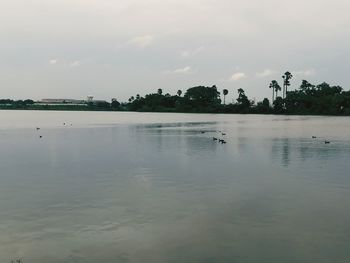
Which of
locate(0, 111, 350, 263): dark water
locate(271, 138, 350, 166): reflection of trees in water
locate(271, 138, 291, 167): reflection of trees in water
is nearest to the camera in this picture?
locate(0, 111, 350, 263): dark water

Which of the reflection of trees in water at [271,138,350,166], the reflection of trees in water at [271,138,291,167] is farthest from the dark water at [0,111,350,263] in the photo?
the reflection of trees in water at [271,138,350,166]

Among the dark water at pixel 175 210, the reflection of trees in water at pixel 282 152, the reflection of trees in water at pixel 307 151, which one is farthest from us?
the reflection of trees in water at pixel 307 151

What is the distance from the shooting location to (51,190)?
2762 cm

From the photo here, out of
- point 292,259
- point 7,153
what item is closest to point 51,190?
point 292,259

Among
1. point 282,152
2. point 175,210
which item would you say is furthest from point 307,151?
point 175,210

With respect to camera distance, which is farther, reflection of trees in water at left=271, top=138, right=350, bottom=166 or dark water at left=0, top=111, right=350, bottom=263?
reflection of trees in water at left=271, top=138, right=350, bottom=166

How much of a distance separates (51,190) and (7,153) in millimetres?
23589

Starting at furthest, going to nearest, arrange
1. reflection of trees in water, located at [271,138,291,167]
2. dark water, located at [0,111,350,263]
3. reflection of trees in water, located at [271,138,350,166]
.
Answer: reflection of trees in water, located at [271,138,350,166] → reflection of trees in water, located at [271,138,291,167] → dark water, located at [0,111,350,263]

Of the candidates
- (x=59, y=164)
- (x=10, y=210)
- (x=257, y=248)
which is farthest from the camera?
(x=59, y=164)

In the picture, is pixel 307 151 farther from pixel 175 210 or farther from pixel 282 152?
pixel 175 210

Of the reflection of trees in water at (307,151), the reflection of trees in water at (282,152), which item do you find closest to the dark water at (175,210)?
the reflection of trees in water at (282,152)

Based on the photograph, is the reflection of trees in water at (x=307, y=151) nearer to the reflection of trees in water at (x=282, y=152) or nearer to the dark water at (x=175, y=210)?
the reflection of trees in water at (x=282, y=152)

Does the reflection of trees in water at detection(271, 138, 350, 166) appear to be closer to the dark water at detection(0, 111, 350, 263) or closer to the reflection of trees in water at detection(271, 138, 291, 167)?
the reflection of trees in water at detection(271, 138, 291, 167)

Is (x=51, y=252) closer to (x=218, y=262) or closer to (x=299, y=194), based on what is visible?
(x=218, y=262)
